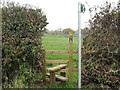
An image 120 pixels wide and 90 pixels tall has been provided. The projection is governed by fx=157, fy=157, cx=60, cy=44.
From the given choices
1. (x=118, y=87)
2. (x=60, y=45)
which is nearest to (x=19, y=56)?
(x=60, y=45)

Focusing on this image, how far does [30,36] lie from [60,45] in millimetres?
1400

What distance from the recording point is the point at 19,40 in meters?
3.99

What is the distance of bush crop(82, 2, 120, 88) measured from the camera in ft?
13.0

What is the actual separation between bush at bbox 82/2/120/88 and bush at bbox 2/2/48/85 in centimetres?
132

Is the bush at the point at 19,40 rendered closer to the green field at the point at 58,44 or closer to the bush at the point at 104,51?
the green field at the point at 58,44

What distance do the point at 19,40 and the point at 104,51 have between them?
219cm

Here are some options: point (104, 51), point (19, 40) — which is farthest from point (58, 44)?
point (104, 51)

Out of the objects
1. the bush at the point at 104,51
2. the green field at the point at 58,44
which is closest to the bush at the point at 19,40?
the green field at the point at 58,44

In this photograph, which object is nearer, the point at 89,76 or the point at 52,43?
the point at 89,76

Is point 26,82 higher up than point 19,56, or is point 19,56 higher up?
point 19,56

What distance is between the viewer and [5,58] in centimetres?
393

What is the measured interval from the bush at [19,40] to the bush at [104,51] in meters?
1.32

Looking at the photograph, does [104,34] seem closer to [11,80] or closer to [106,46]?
[106,46]

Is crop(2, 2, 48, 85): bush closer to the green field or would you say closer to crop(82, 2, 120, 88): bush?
the green field
